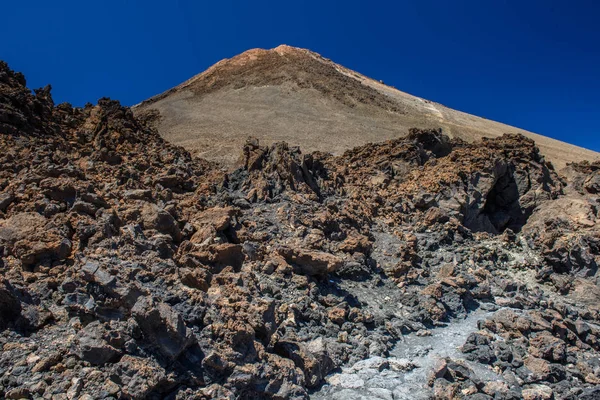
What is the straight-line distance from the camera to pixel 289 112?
2903cm

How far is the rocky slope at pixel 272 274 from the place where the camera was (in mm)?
3814

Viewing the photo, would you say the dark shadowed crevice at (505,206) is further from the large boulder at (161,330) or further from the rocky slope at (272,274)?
the large boulder at (161,330)

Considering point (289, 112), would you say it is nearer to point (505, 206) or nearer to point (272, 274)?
point (505, 206)

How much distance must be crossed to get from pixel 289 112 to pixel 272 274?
24.1 meters

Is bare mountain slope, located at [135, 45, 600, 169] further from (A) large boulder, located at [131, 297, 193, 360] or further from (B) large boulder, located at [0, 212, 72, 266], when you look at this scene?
(A) large boulder, located at [131, 297, 193, 360]

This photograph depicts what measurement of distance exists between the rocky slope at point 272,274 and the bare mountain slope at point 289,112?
9020 millimetres

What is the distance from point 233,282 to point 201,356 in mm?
1362

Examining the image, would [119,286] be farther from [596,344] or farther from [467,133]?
[467,133]

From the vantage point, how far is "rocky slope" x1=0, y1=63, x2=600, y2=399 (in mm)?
3814

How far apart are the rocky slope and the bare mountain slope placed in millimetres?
9020

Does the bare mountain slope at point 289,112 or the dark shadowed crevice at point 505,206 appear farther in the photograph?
the bare mountain slope at point 289,112

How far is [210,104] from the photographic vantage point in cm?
3162

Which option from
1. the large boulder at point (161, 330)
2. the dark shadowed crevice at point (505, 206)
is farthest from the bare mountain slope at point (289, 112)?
the large boulder at point (161, 330)

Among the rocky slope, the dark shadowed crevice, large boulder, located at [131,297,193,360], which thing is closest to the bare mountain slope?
the rocky slope
